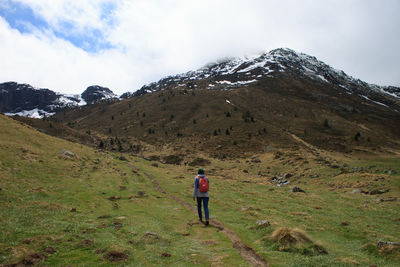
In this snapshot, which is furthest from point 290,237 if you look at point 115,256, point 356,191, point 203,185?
point 356,191

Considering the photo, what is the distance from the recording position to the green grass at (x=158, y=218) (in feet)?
31.2

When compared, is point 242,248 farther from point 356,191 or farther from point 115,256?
point 356,191

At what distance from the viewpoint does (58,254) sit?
30.2 ft

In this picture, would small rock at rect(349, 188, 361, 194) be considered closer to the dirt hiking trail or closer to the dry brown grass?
the dirt hiking trail

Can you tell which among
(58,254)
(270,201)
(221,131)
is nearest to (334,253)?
(58,254)

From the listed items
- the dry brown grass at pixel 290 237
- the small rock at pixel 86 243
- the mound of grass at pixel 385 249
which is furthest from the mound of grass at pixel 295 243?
the small rock at pixel 86 243

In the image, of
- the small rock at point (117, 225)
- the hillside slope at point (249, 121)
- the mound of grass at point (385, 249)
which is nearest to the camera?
the mound of grass at point (385, 249)

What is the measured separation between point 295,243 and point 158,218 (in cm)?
1005

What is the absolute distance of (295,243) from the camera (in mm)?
10758

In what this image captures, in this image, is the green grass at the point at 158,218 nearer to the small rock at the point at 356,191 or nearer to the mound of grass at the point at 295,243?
the mound of grass at the point at 295,243

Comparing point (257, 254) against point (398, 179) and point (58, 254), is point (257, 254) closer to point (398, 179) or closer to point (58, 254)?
point (58, 254)

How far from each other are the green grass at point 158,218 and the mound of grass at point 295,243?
0.29 m

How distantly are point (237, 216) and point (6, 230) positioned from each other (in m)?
14.2

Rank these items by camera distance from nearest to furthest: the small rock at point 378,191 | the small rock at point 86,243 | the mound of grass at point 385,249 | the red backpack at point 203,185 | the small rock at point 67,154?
the mound of grass at point 385,249 → the small rock at point 86,243 → the red backpack at point 203,185 → the small rock at point 378,191 → the small rock at point 67,154
